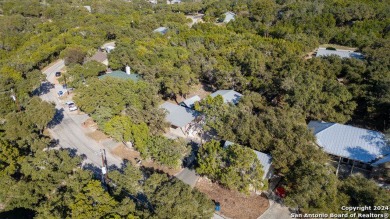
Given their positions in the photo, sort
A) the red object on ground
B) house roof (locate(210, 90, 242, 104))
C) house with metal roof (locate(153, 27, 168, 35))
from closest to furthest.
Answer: the red object on ground < house roof (locate(210, 90, 242, 104)) < house with metal roof (locate(153, 27, 168, 35))

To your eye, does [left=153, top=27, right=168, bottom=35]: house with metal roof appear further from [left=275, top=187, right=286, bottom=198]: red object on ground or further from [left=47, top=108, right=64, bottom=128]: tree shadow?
[left=275, top=187, right=286, bottom=198]: red object on ground

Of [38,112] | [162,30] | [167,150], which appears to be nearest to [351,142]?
[167,150]

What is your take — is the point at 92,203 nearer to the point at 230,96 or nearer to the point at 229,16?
the point at 230,96

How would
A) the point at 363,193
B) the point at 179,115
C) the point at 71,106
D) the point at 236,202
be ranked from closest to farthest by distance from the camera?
the point at 363,193 → the point at 236,202 → the point at 179,115 → the point at 71,106

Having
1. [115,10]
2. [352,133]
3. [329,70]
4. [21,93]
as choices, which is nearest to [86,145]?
[21,93]

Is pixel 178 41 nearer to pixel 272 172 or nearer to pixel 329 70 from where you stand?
pixel 329 70

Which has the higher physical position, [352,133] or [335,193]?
[335,193]

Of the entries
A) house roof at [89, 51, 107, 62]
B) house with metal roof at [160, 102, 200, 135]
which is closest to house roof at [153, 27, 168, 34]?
house roof at [89, 51, 107, 62]
